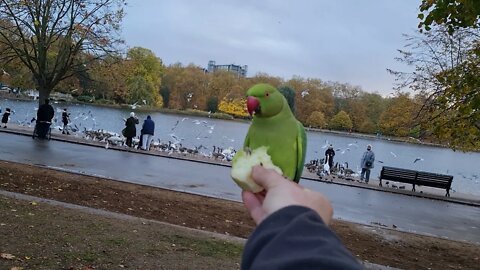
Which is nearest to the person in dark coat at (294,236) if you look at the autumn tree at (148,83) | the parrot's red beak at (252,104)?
the parrot's red beak at (252,104)

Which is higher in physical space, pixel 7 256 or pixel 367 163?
pixel 367 163

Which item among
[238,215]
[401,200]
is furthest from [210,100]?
[238,215]

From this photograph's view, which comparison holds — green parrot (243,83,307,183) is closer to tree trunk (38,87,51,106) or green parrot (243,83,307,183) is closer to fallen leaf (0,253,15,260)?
fallen leaf (0,253,15,260)

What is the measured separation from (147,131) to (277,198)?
24.3 meters

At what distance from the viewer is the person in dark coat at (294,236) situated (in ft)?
3.94

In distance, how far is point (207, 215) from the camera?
34.2 feet

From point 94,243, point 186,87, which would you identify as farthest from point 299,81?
point 186,87

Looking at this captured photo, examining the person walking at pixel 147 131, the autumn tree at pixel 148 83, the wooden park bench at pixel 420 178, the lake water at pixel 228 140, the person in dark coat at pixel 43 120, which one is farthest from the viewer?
the autumn tree at pixel 148 83

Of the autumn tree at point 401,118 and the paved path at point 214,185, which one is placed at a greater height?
the autumn tree at point 401,118

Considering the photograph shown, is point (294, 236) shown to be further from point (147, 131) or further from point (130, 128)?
point (130, 128)

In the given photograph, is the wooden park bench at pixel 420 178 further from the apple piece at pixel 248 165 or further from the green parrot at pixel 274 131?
the apple piece at pixel 248 165

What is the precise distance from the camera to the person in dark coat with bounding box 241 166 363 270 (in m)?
1.20

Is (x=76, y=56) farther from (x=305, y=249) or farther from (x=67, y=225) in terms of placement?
(x=305, y=249)

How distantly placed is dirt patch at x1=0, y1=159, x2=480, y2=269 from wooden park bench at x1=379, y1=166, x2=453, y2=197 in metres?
12.0
